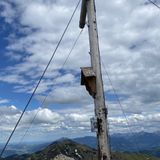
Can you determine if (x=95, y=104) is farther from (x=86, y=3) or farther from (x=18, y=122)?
(x=86, y=3)

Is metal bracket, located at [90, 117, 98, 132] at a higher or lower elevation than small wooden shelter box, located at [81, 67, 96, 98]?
lower

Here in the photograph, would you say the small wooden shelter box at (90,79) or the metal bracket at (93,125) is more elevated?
the small wooden shelter box at (90,79)

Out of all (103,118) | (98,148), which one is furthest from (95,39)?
(98,148)

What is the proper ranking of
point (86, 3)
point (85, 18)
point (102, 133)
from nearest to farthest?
point (102, 133)
point (86, 3)
point (85, 18)

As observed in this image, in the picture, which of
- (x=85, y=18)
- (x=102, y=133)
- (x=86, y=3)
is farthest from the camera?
(x=85, y=18)

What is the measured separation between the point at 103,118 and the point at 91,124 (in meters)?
0.33

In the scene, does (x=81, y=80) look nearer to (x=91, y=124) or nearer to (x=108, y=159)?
(x=91, y=124)

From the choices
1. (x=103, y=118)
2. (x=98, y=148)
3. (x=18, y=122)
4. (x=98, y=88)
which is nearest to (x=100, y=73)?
(x=98, y=88)

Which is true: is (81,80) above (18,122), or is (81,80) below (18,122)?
above

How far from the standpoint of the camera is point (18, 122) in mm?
8727

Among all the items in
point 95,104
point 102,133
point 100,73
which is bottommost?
point 102,133

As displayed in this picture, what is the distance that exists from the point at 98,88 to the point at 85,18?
95.0 inches

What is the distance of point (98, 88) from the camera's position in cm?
852

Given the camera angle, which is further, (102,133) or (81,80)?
(81,80)
